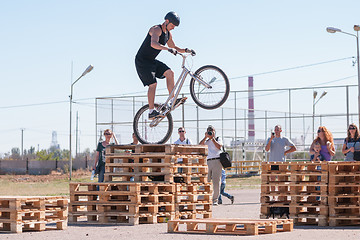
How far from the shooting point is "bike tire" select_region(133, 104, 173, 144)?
45.6 feet

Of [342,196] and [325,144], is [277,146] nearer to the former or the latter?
[325,144]

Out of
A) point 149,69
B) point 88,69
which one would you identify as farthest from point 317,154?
point 88,69

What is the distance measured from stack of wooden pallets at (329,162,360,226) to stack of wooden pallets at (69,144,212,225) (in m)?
2.77

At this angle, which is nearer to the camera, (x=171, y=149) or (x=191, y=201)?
(x=171, y=149)

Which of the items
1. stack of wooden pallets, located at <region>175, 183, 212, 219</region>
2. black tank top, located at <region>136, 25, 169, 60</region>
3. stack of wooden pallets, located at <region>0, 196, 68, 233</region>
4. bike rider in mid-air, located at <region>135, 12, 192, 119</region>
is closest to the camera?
stack of wooden pallets, located at <region>0, 196, 68, 233</region>

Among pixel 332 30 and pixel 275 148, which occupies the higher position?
pixel 332 30

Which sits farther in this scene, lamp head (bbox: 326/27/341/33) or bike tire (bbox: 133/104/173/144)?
lamp head (bbox: 326/27/341/33)

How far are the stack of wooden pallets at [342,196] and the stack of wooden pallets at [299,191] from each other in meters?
0.12

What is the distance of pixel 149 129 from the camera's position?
14.0 m

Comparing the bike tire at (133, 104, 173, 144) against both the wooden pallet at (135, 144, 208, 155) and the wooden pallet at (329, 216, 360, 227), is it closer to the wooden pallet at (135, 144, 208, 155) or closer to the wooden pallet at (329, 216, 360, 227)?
the wooden pallet at (135, 144, 208, 155)

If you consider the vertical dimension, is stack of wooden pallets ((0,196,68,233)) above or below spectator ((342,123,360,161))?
below

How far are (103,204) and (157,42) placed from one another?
10.7ft

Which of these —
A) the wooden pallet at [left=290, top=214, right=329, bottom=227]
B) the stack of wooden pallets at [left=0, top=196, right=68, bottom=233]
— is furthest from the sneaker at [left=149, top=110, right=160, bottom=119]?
the wooden pallet at [left=290, top=214, right=329, bottom=227]

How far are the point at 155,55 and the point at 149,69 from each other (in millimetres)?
281
